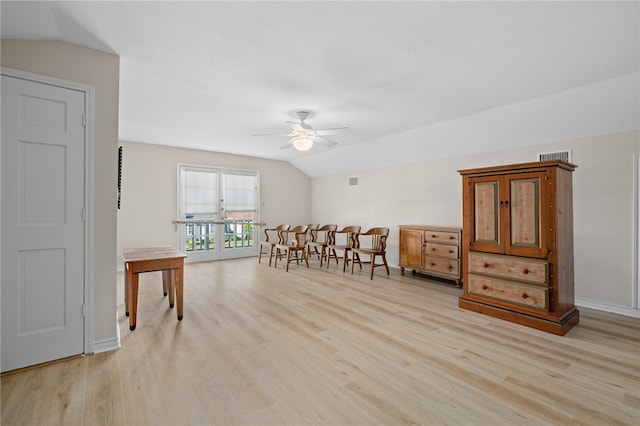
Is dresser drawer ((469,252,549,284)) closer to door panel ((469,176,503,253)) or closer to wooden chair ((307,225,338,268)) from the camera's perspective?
door panel ((469,176,503,253))

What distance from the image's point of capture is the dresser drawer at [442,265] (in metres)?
4.61

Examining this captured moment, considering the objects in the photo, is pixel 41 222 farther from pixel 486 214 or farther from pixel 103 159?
pixel 486 214

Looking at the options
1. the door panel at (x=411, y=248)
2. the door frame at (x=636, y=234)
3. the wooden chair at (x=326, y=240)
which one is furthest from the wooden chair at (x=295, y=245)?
the door frame at (x=636, y=234)

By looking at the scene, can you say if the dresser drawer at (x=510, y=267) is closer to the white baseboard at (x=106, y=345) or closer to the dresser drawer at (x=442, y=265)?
the dresser drawer at (x=442, y=265)

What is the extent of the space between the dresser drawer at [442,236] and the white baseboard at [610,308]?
1619 mm

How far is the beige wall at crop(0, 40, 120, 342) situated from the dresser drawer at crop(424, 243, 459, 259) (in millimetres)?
4377

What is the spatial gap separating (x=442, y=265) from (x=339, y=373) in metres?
3.24

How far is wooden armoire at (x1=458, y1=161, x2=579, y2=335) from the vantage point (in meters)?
2.94

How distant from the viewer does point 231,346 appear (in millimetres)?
2553

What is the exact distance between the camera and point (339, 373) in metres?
2.13

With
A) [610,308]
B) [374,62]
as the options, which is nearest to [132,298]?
[374,62]

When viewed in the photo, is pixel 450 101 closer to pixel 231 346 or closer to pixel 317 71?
pixel 317 71

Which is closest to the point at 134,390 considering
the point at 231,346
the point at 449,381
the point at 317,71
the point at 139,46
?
the point at 231,346

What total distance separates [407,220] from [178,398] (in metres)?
4.93
